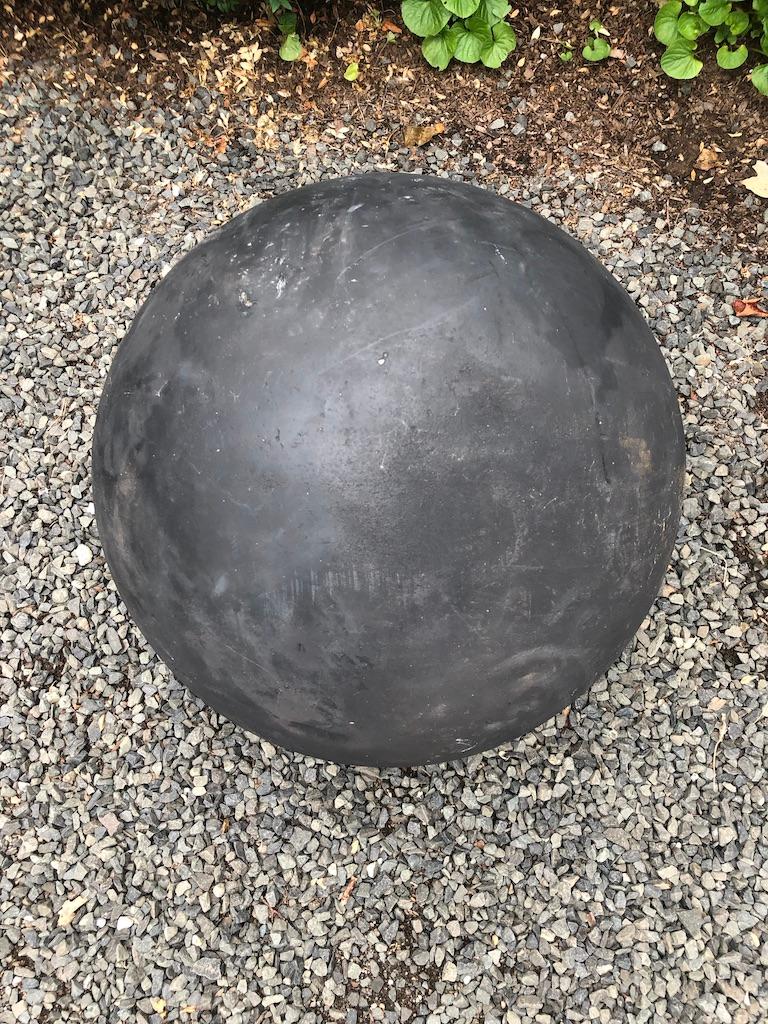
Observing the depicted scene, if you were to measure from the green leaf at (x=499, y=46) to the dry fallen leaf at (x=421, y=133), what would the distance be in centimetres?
35

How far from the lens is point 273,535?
200cm

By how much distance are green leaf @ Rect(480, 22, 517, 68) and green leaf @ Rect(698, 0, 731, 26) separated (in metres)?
0.83

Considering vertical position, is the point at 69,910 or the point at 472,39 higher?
the point at 472,39

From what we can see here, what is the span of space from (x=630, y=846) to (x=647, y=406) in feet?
4.94

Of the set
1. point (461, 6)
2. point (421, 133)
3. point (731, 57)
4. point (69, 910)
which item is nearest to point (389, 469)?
point (69, 910)

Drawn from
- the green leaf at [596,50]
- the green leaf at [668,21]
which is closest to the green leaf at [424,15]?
the green leaf at [596,50]

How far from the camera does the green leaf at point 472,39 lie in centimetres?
400

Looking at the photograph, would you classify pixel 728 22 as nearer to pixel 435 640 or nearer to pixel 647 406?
pixel 647 406

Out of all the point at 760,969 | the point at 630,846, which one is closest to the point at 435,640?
the point at 630,846

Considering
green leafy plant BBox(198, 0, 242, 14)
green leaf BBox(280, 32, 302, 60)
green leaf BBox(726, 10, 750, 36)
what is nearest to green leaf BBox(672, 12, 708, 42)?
green leaf BBox(726, 10, 750, 36)

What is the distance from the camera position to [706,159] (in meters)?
3.97

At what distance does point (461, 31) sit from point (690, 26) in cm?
102

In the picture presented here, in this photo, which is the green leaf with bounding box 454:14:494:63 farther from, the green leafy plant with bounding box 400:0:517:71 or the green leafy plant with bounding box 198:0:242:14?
the green leafy plant with bounding box 198:0:242:14

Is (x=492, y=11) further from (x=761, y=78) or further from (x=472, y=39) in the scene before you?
(x=761, y=78)
